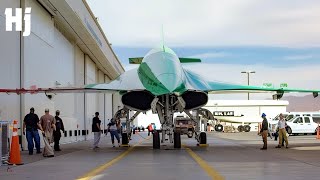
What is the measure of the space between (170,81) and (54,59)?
11410 millimetres

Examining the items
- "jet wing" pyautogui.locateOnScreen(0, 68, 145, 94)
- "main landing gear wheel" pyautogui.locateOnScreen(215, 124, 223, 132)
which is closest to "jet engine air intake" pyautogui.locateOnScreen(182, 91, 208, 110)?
"jet wing" pyautogui.locateOnScreen(0, 68, 145, 94)

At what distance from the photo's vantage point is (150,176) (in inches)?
427

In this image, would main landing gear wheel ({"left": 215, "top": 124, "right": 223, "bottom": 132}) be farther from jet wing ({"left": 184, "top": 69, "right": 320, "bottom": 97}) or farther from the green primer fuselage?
the green primer fuselage

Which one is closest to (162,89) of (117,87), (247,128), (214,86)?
(117,87)

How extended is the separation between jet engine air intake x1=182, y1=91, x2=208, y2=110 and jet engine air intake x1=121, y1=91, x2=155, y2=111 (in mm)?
1511

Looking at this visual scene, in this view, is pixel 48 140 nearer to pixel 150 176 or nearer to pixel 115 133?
pixel 115 133

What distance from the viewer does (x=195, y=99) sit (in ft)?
70.5

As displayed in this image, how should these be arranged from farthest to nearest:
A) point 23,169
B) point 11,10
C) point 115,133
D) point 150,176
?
point 115,133 < point 11,10 < point 23,169 < point 150,176

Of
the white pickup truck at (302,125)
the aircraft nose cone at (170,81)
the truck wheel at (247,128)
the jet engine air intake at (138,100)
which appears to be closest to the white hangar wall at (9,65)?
the jet engine air intake at (138,100)

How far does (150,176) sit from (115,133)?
14.0 metres

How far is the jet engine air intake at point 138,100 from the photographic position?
21.0 m

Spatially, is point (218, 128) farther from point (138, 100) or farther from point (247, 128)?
point (138, 100)

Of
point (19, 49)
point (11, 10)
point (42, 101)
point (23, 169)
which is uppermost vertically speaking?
point (11, 10)

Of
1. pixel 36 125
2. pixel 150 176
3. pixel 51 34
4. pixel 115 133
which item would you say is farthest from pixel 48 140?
pixel 51 34
